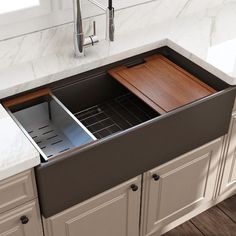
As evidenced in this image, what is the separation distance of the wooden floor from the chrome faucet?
3.61 ft

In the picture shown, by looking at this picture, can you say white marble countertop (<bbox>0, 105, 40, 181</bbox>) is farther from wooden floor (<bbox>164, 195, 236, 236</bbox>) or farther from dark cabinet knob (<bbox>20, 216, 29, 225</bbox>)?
wooden floor (<bbox>164, 195, 236, 236</bbox>)

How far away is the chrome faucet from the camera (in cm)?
191

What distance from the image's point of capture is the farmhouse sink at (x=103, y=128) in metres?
1.67

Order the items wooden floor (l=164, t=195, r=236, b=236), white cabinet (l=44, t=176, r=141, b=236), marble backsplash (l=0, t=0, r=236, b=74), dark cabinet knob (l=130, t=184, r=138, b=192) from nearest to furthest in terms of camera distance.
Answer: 1. white cabinet (l=44, t=176, r=141, b=236)
2. dark cabinet knob (l=130, t=184, r=138, b=192)
3. marble backsplash (l=0, t=0, r=236, b=74)
4. wooden floor (l=164, t=195, r=236, b=236)

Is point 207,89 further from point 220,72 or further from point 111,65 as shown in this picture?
point 111,65

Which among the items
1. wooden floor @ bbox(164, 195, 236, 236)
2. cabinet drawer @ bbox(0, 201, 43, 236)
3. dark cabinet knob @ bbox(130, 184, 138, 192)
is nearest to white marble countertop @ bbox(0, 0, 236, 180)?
cabinet drawer @ bbox(0, 201, 43, 236)

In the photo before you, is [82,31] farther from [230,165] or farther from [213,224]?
[213,224]

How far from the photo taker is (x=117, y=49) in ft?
7.14

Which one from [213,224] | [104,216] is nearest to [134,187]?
[104,216]

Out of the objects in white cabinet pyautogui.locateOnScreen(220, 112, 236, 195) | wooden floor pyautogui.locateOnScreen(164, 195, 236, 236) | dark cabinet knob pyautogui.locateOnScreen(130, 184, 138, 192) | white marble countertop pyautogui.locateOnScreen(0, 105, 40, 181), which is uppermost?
white marble countertop pyautogui.locateOnScreen(0, 105, 40, 181)

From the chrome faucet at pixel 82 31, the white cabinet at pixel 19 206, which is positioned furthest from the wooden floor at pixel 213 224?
the chrome faucet at pixel 82 31

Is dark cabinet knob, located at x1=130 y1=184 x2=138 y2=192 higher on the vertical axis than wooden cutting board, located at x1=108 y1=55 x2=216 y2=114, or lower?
lower

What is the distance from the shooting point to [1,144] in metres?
1.63

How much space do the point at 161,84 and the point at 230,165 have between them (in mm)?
→ 632
